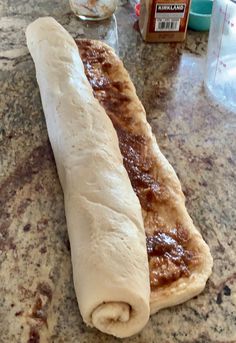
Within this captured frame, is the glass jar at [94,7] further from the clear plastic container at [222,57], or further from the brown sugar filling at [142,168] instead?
the clear plastic container at [222,57]

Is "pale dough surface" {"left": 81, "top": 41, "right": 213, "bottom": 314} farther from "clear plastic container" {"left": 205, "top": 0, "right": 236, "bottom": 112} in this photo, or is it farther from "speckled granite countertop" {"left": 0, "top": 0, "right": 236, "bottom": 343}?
"clear plastic container" {"left": 205, "top": 0, "right": 236, "bottom": 112}

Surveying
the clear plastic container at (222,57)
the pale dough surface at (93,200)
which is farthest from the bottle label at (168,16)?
the pale dough surface at (93,200)

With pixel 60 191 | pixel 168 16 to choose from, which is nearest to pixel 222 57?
pixel 168 16

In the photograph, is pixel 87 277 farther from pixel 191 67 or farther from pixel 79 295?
pixel 191 67

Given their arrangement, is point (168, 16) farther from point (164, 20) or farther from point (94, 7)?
point (94, 7)

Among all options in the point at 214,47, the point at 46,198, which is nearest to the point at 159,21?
the point at 214,47
